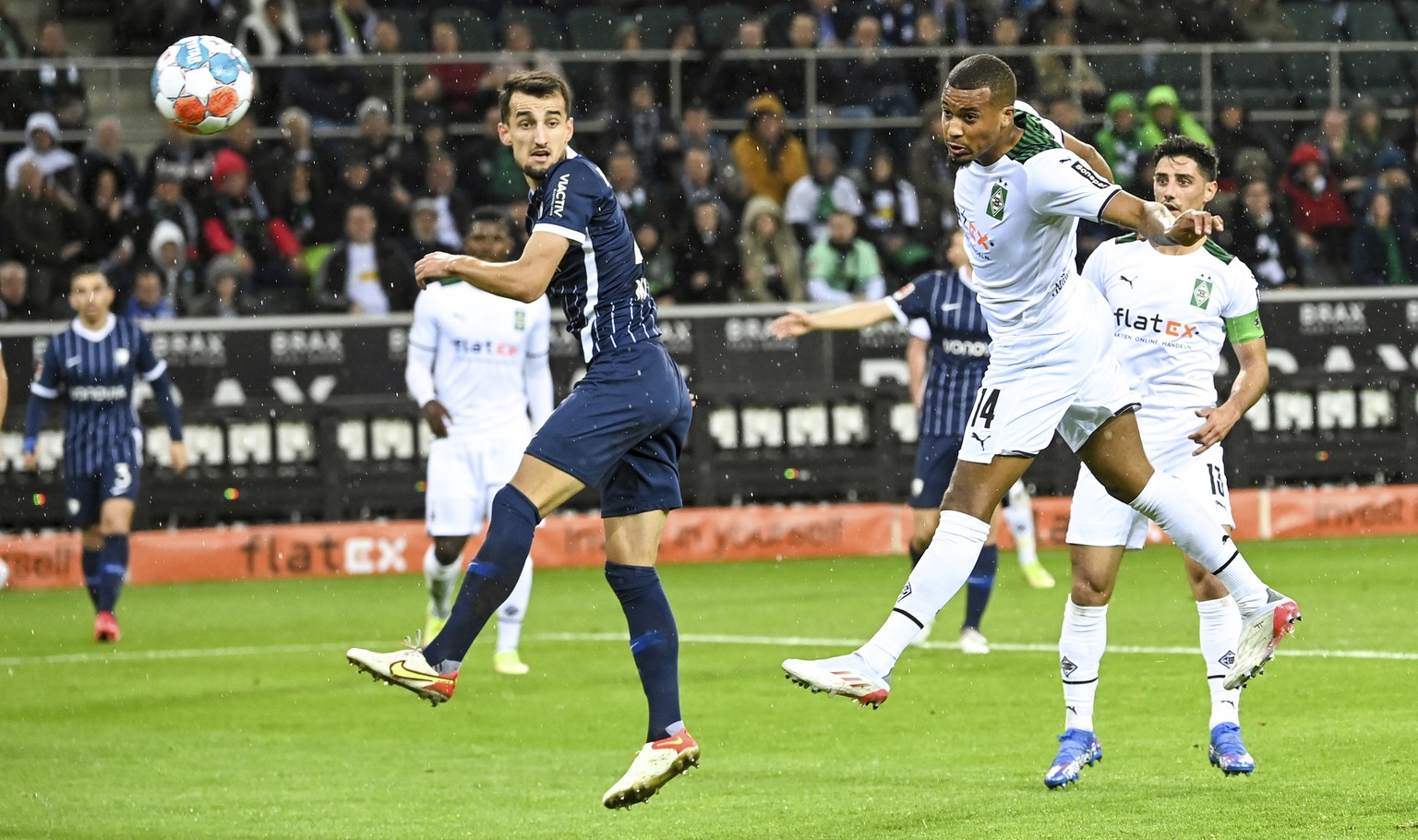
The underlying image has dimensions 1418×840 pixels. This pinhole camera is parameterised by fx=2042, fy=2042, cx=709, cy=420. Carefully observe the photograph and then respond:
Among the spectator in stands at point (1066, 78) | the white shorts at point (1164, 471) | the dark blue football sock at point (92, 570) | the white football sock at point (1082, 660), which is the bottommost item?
the dark blue football sock at point (92, 570)

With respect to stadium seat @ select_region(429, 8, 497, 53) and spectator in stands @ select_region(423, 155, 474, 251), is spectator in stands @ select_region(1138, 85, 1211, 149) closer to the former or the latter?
spectator in stands @ select_region(423, 155, 474, 251)

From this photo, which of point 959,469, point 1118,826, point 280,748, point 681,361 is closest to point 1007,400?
point 959,469

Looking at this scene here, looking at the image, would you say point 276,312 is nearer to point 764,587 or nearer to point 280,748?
point 764,587

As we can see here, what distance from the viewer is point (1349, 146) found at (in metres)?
21.1

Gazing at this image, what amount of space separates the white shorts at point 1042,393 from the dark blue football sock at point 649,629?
3.93 feet

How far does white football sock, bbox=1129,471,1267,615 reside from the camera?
24.1 ft

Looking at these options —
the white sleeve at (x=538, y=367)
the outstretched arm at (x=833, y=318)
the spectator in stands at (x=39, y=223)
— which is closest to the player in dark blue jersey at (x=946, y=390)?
the outstretched arm at (x=833, y=318)

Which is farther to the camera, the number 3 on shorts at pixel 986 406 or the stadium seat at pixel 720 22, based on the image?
the stadium seat at pixel 720 22

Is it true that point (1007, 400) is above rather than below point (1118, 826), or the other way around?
above

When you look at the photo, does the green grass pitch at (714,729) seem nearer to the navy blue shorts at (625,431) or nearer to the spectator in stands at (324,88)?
the navy blue shorts at (625,431)

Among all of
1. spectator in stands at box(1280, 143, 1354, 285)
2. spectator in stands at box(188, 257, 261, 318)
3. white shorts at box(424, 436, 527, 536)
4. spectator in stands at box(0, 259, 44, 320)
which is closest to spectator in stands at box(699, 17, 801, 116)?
spectator in stands at box(1280, 143, 1354, 285)

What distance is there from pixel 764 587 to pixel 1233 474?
4.98m

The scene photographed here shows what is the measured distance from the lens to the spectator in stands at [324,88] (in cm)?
1980

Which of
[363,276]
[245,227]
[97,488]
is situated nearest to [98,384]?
[97,488]
